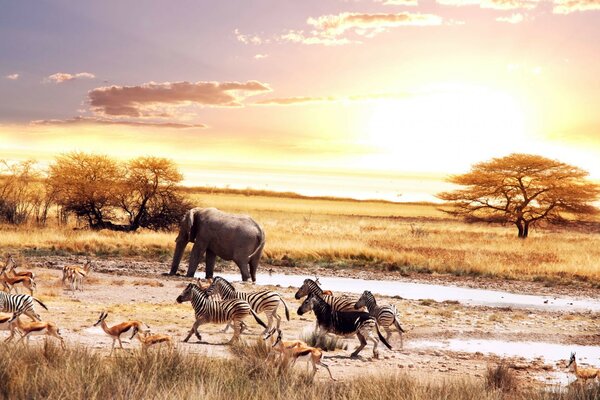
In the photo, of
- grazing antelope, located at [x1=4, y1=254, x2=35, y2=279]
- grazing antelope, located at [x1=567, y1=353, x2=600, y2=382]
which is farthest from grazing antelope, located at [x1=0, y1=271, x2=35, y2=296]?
grazing antelope, located at [x1=567, y1=353, x2=600, y2=382]

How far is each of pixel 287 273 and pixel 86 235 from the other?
38.1 ft

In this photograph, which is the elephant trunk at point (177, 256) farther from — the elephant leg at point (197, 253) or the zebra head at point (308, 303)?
the zebra head at point (308, 303)

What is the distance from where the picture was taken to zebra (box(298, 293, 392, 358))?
1277 cm

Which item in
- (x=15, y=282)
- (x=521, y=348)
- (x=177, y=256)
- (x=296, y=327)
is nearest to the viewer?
(x=521, y=348)

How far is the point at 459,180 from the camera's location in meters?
62.1

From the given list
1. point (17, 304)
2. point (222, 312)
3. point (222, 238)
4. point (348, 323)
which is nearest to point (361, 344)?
point (348, 323)

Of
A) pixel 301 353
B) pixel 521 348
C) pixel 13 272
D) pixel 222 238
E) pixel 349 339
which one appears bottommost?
pixel 349 339

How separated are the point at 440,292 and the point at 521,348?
9837 mm

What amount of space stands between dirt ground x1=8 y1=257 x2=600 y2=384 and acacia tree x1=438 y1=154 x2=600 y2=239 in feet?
109

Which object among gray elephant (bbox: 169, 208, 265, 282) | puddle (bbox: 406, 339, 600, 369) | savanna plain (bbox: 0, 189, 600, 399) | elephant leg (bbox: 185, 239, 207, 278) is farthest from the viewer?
elephant leg (bbox: 185, 239, 207, 278)

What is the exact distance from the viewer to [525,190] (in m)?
59.5

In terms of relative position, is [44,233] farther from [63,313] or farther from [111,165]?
[63,313]

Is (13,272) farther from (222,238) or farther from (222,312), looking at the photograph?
(222,312)

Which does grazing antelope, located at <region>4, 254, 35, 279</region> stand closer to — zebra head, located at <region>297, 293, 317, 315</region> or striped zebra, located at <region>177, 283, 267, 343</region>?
striped zebra, located at <region>177, 283, 267, 343</region>
